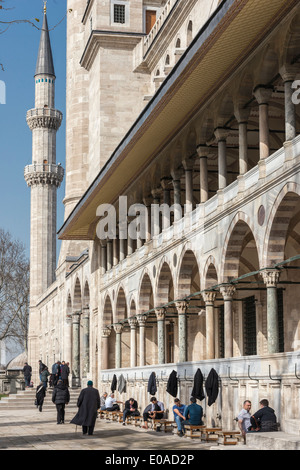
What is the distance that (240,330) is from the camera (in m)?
28.4

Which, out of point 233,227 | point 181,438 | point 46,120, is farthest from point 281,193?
point 46,120

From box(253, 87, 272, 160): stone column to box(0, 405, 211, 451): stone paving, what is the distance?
6.86 metres

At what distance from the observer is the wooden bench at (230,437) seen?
16.2 metres

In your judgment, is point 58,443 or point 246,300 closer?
point 58,443

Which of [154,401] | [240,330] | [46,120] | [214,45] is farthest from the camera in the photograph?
[46,120]

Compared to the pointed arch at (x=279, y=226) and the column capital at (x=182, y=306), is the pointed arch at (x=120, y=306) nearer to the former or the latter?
the column capital at (x=182, y=306)

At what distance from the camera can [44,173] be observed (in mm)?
73625

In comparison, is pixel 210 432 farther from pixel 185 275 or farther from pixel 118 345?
pixel 118 345

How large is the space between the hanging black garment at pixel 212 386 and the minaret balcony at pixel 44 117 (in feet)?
187

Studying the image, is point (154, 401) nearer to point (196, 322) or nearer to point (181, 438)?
point (181, 438)

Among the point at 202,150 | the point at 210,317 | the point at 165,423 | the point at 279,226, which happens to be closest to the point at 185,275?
the point at 210,317

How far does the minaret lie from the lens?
233 feet

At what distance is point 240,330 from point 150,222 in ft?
19.1

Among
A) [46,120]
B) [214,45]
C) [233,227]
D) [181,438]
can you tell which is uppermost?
[46,120]
